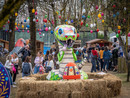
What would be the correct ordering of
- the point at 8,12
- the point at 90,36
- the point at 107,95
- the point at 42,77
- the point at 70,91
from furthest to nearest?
1. the point at 90,36
2. the point at 42,77
3. the point at 107,95
4. the point at 70,91
5. the point at 8,12

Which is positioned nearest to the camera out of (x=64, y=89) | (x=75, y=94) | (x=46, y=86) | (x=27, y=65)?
(x=75, y=94)

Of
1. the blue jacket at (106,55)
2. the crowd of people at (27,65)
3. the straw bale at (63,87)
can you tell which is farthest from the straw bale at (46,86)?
the blue jacket at (106,55)

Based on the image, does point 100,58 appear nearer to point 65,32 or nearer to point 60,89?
point 65,32

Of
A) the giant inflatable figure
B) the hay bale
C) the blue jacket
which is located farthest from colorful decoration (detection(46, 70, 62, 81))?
the blue jacket

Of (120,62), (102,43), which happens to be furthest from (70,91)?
(102,43)

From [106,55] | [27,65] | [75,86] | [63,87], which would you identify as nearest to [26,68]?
[27,65]

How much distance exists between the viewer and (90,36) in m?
32.2

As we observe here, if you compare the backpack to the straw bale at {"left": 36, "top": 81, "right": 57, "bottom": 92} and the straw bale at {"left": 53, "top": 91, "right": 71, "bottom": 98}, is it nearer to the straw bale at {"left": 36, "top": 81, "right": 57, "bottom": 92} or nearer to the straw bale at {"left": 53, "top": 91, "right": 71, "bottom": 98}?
the straw bale at {"left": 36, "top": 81, "right": 57, "bottom": 92}

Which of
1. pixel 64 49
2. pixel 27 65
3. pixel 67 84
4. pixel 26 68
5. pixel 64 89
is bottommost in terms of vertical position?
pixel 64 89

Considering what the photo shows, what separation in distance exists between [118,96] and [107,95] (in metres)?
0.55

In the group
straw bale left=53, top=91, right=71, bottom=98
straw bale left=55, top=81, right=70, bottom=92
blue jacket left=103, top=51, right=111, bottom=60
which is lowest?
straw bale left=53, top=91, right=71, bottom=98

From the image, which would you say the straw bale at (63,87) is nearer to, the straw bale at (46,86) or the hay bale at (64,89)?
the hay bale at (64,89)

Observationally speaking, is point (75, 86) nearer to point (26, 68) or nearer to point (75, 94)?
point (75, 94)

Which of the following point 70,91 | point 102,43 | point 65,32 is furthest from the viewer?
point 102,43
